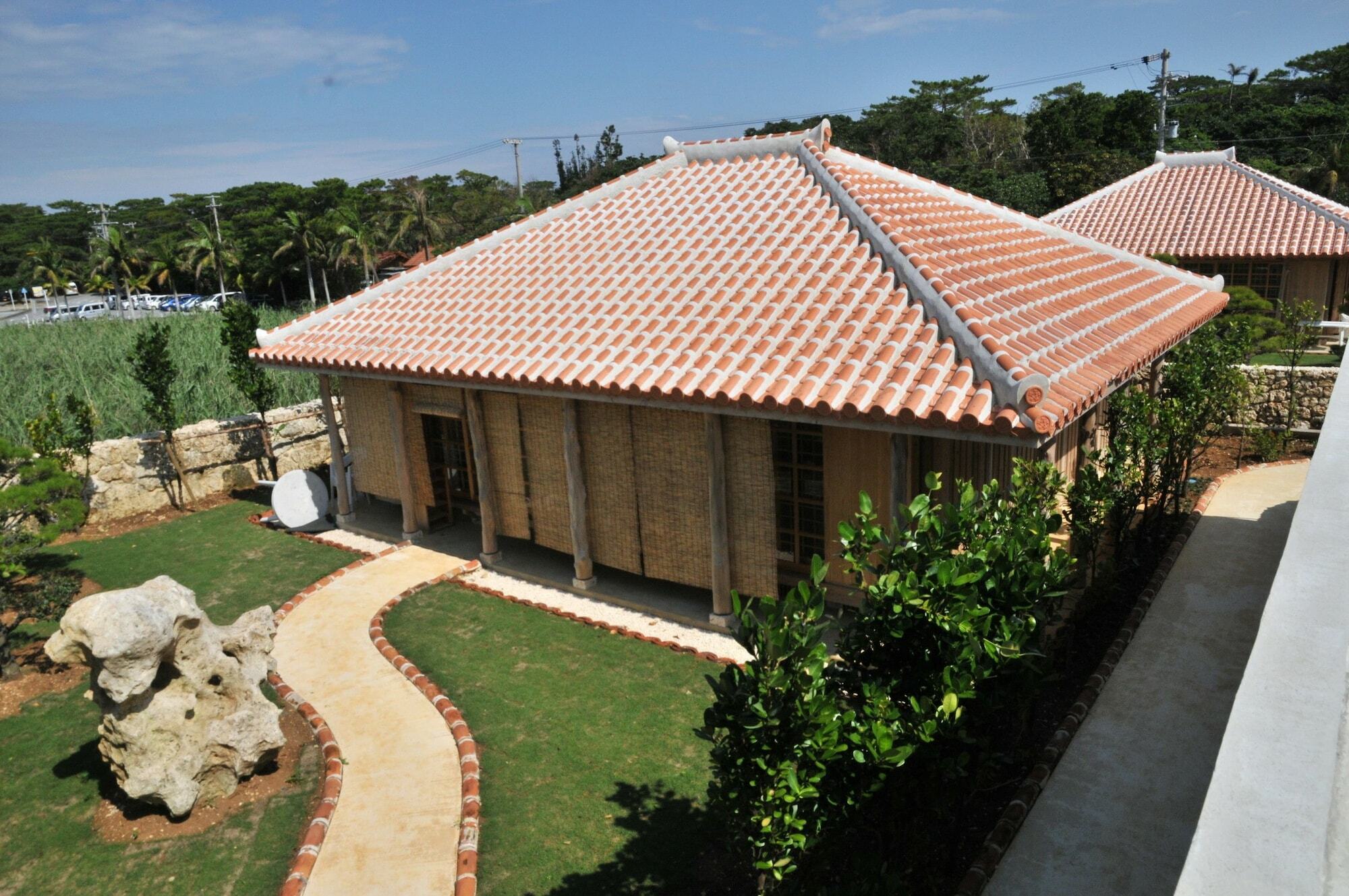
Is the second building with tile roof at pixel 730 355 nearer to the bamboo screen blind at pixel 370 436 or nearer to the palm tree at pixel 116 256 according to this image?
the bamboo screen blind at pixel 370 436

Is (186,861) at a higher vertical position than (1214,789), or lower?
lower

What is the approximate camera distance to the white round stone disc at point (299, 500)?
14641mm

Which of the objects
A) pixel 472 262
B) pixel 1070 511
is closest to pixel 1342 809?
pixel 1070 511

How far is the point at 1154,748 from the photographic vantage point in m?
7.10

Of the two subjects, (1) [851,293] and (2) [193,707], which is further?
(1) [851,293]

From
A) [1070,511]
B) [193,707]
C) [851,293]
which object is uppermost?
[851,293]

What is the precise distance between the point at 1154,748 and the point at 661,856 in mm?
3967

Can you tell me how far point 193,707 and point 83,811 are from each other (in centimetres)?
134

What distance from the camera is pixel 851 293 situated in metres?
9.33

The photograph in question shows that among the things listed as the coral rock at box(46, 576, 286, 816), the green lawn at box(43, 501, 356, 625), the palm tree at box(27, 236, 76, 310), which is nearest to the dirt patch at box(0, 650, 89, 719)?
the green lawn at box(43, 501, 356, 625)

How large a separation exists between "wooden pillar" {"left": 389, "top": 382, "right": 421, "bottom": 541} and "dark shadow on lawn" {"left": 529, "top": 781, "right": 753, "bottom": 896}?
A: 7.49 m

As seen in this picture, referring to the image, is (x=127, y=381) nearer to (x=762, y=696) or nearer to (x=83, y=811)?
(x=83, y=811)

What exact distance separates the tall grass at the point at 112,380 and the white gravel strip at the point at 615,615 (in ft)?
31.9

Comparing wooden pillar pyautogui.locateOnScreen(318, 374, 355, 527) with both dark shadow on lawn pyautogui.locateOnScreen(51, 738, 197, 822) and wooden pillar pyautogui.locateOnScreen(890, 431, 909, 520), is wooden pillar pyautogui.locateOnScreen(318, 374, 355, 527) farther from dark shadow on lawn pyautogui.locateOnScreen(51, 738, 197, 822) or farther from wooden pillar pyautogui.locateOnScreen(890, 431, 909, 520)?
wooden pillar pyautogui.locateOnScreen(890, 431, 909, 520)
